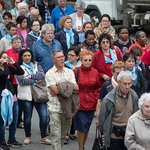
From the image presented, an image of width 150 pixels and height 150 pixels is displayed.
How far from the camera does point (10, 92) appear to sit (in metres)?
9.19

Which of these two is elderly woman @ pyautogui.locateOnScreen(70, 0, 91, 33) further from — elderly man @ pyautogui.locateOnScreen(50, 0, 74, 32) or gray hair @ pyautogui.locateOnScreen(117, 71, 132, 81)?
gray hair @ pyautogui.locateOnScreen(117, 71, 132, 81)

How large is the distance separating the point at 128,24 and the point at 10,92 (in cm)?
1211

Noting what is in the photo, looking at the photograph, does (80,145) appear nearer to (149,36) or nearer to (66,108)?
(66,108)

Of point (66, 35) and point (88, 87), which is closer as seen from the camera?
point (88, 87)

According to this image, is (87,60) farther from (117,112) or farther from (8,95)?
(117,112)

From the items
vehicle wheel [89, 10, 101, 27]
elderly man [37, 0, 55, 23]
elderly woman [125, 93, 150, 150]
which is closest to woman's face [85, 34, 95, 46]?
elderly woman [125, 93, 150, 150]

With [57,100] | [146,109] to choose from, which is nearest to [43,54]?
[57,100]

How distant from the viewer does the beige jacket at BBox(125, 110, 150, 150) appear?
23.3 ft

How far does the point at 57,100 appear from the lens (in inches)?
341

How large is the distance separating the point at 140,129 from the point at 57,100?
6.24 ft

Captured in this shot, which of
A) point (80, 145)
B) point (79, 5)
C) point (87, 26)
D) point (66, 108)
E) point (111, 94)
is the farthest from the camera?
point (79, 5)

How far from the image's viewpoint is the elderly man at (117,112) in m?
7.68

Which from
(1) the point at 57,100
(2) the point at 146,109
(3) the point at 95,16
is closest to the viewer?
(2) the point at 146,109

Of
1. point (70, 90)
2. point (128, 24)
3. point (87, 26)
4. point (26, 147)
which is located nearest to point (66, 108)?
point (70, 90)
